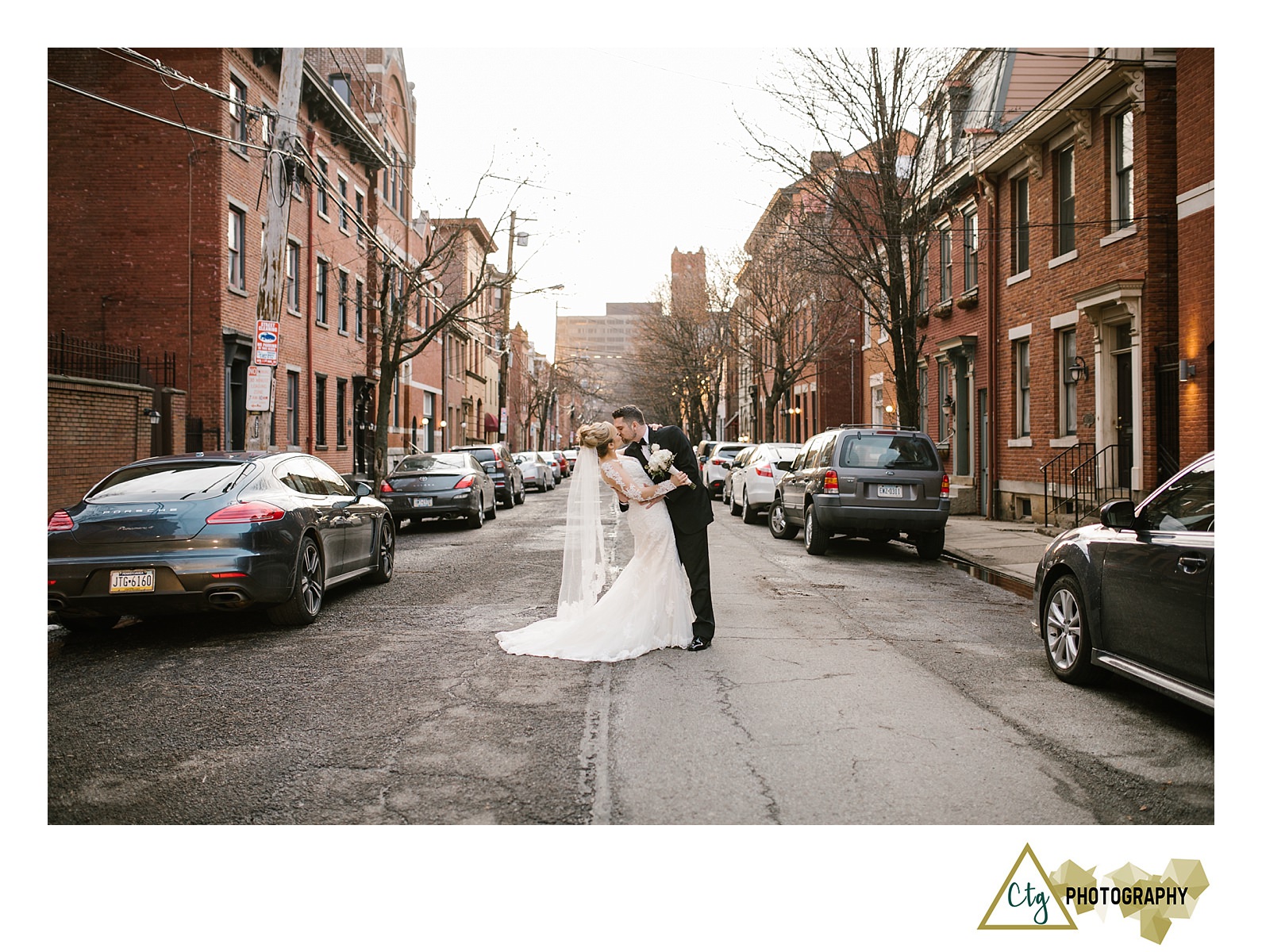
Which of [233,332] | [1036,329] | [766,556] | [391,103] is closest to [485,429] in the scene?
[391,103]

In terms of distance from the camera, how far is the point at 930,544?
1413 cm

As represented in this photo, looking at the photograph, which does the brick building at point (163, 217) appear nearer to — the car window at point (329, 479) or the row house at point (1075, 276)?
the car window at point (329, 479)

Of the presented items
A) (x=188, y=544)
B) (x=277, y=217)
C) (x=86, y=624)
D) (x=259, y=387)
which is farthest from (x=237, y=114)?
(x=188, y=544)

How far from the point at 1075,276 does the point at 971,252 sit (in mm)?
5188

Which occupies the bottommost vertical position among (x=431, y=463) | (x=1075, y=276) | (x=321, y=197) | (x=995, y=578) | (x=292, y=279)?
(x=995, y=578)

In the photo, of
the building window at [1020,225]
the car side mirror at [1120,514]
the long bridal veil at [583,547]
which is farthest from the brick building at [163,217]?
the car side mirror at [1120,514]

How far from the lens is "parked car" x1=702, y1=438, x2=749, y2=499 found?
2678cm

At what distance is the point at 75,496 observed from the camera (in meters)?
15.7

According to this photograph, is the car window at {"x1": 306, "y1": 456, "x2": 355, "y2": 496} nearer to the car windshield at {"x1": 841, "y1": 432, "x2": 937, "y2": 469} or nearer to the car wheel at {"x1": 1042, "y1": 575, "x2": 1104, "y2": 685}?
the car wheel at {"x1": 1042, "y1": 575, "x2": 1104, "y2": 685}

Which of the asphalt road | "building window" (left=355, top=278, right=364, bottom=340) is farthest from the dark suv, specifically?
"building window" (left=355, top=278, right=364, bottom=340)

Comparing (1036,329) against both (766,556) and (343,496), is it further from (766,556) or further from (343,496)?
(343,496)

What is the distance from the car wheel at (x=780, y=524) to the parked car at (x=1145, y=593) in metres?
9.76

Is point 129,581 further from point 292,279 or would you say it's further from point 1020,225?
point 292,279

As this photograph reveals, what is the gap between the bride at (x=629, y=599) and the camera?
7.41m
